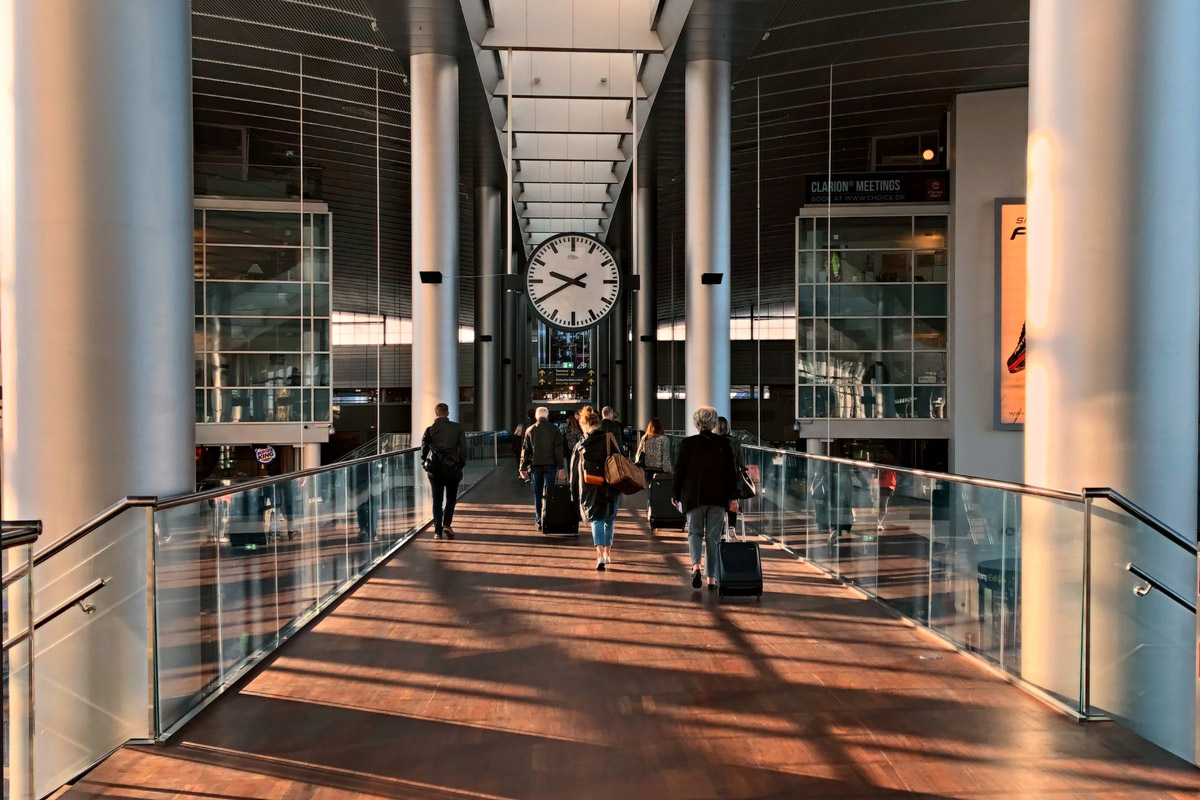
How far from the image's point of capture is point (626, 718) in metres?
4.98

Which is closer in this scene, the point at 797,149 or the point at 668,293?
the point at 797,149

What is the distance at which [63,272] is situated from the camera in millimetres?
5059

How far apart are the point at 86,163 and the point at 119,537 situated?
180 centimetres

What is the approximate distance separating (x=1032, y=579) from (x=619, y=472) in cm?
432

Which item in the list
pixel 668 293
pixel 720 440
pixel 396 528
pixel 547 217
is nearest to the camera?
pixel 720 440

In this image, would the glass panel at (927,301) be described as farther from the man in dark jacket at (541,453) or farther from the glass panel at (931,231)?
the man in dark jacket at (541,453)

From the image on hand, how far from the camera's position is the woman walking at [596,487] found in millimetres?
9594

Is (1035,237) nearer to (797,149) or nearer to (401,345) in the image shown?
(797,149)

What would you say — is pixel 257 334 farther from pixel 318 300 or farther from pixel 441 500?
pixel 441 500

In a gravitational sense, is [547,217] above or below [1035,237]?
above

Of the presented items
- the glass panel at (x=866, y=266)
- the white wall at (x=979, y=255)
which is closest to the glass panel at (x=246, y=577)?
the white wall at (x=979, y=255)

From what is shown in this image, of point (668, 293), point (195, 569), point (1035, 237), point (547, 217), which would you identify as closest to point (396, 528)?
point (195, 569)

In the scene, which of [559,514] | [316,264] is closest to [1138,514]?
[559,514]

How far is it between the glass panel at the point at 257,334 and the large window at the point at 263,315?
0.07 ft
